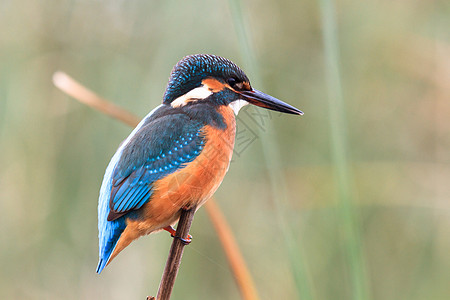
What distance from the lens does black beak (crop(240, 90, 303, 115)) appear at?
1541 millimetres

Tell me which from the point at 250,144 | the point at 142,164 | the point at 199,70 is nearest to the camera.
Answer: the point at 142,164

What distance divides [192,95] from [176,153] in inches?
7.6

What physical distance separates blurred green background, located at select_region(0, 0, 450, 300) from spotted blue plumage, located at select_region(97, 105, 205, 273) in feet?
2.40

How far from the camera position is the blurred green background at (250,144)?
8.13 ft

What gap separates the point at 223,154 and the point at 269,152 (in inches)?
17.4

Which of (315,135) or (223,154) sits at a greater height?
(315,135)

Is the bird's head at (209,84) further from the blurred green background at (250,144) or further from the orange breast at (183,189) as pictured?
the blurred green background at (250,144)

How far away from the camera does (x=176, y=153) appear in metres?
1.57

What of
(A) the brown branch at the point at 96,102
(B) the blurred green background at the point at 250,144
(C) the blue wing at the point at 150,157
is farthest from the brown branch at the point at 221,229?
(B) the blurred green background at the point at 250,144

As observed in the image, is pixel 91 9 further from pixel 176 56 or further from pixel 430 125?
pixel 430 125

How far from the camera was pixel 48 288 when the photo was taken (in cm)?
263

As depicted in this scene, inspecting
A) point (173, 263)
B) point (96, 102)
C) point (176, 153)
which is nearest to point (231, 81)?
point (176, 153)

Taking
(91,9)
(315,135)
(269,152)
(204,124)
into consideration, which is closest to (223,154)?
(204,124)

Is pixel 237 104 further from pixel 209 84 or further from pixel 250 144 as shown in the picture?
pixel 250 144
